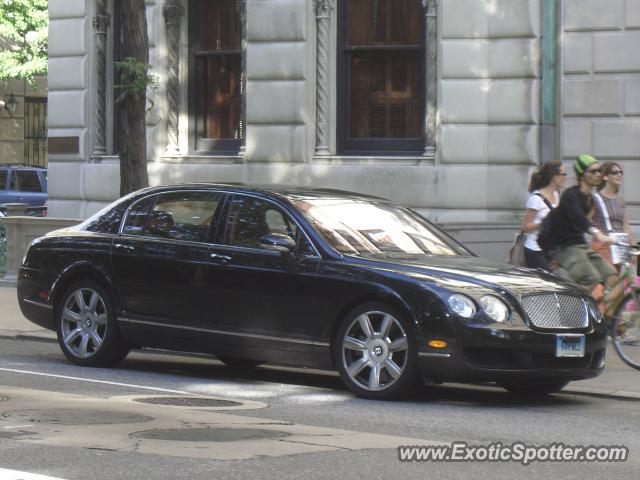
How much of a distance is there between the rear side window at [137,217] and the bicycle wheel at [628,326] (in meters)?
4.13

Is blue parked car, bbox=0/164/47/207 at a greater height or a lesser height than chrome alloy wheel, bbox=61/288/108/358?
greater

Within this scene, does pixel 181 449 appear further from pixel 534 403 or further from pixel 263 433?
pixel 534 403

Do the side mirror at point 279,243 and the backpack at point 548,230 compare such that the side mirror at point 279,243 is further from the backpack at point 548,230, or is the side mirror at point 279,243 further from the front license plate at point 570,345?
the backpack at point 548,230

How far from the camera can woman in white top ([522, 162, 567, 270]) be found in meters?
13.2

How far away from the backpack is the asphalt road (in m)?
2.15

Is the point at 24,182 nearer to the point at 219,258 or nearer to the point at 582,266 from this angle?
the point at 582,266

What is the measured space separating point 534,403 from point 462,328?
39.9 inches

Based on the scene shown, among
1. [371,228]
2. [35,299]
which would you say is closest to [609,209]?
[371,228]

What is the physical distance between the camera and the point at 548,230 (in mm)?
12953

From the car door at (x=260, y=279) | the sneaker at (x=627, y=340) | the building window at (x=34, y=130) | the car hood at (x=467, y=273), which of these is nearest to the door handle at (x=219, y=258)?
the car door at (x=260, y=279)

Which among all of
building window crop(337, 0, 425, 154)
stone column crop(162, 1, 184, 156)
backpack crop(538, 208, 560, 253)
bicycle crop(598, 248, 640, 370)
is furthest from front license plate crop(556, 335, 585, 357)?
stone column crop(162, 1, 184, 156)

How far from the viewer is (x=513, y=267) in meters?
10.8

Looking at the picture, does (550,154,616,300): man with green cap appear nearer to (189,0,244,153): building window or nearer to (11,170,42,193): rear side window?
(189,0,244,153): building window

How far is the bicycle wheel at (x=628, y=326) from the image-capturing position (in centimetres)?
1218
